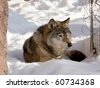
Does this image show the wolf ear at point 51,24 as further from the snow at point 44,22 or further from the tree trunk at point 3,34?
the tree trunk at point 3,34

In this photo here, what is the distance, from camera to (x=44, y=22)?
1178cm

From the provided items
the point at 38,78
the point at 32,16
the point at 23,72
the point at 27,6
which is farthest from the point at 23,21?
the point at 38,78

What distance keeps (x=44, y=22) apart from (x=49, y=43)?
3.24 meters

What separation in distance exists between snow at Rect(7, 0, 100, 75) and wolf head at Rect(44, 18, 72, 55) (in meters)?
0.48

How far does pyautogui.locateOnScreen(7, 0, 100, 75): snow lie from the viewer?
23.3 ft

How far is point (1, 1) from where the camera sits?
18.9 feet

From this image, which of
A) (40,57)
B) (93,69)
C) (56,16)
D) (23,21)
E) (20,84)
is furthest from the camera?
(56,16)

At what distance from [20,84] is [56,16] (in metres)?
6.88

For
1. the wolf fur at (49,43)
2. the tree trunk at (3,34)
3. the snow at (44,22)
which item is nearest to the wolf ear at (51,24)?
the wolf fur at (49,43)

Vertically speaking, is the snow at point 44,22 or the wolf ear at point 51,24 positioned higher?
the wolf ear at point 51,24

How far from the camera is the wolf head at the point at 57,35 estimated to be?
8414 millimetres

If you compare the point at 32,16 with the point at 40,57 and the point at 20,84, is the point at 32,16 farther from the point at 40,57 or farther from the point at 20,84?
the point at 20,84

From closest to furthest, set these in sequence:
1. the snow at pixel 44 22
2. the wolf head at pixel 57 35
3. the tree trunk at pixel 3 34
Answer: the tree trunk at pixel 3 34 → the snow at pixel 44 22 → the wolf head at pixel 57 35

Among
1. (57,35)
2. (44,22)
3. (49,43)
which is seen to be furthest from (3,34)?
(44,22)
